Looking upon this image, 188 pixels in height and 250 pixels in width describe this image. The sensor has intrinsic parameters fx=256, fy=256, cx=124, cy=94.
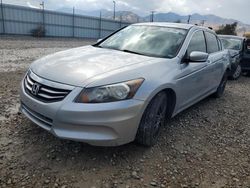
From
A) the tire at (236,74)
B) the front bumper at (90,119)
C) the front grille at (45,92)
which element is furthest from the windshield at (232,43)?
the front grille at (45,92)

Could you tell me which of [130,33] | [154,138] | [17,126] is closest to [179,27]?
[130,33]

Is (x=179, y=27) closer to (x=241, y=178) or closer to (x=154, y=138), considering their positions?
(x=154, y=138)

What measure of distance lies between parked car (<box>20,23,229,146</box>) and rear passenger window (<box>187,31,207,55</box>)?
1.5 inches

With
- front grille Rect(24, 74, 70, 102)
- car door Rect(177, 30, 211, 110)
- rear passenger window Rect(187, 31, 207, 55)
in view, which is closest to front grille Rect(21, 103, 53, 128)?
front grille Rect(24, 74, 70, 102)

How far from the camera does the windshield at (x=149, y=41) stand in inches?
149

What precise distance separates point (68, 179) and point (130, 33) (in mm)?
2699

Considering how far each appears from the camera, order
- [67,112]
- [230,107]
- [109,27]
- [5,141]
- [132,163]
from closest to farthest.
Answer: [67,112]
[132,163]
[5,141]
[230,107]
[109,27]

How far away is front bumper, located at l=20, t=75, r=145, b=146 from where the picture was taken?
261 centimetres

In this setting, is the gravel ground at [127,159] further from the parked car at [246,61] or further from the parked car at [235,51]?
the parked car at [246,61]

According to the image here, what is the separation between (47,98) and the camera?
2758 mm

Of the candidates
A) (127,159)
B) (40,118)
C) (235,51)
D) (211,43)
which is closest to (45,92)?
(40,118)

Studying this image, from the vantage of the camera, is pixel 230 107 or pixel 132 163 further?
pixel 230 107

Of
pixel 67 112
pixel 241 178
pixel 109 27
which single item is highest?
pixel 67 112

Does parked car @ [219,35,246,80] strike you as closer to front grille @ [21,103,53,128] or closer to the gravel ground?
the gravel ground
